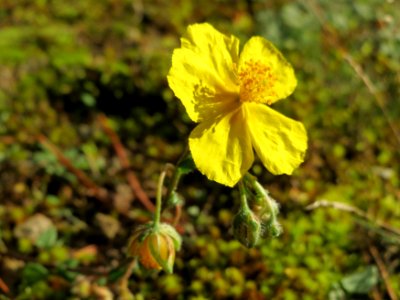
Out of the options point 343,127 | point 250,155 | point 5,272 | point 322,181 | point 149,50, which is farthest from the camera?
point 149,50

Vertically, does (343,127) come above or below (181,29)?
below

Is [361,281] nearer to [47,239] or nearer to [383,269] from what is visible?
[383,269]

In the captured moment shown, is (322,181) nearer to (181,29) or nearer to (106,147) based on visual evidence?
(106,147)

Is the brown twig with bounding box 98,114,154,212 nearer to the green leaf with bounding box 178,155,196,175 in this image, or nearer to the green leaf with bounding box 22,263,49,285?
the green leaf with bounding box 22,263,49,285

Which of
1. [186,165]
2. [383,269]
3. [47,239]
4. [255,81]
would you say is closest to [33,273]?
[47,239]

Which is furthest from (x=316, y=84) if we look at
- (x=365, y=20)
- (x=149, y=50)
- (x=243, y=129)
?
(x=243, y=129)
